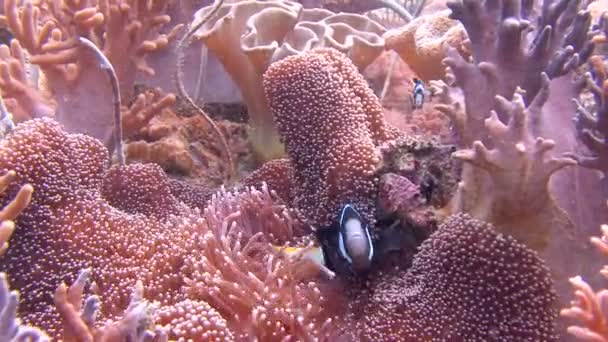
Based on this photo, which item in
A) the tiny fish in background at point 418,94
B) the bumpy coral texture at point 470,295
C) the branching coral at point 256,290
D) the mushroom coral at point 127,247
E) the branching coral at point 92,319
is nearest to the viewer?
the branching coral at point 92,319

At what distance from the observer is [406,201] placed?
2172mm

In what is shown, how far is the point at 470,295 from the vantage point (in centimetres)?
193

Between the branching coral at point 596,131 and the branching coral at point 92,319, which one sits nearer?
the branching coral at point 92,319

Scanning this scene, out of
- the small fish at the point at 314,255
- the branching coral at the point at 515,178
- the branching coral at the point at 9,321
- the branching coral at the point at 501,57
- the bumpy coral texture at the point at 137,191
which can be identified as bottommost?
the bumpy coral texture at the point at 137,191

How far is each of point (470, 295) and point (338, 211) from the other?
687 mm

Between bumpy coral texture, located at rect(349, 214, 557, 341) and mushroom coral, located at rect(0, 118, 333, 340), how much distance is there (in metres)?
0.34

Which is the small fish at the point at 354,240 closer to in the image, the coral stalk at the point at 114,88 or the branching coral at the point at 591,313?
the branching coral at the point at 591,313

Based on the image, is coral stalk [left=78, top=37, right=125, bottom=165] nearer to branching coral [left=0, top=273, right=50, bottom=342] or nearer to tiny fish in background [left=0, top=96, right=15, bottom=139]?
tiny fish in background [left=0, top=96, right=15, bottom=139]

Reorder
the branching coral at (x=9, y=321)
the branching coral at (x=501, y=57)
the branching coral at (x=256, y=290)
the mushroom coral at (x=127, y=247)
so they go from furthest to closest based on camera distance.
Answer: the branching coral at (x=501, y=57) → the mushroom coral at (x=127, y=247) → the branching coral at (x=256, y=290) → the branching coral at (x=9, y=321)

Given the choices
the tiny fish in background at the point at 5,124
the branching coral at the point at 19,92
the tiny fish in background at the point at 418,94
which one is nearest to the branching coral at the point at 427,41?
the tiny fish in background at the point at 418,94

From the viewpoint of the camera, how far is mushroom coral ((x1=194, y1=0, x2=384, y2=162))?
3.37 meters

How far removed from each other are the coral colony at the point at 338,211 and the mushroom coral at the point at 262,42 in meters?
0.67

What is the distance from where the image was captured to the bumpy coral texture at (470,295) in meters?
1.90

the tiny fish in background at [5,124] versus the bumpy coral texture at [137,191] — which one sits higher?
the tiny fish in background at [5,124]
